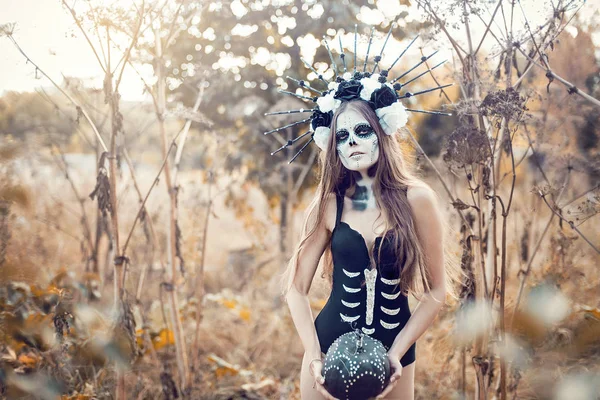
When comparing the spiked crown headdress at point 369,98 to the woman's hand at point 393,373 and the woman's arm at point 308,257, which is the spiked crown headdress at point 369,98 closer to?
the woman's arm at point 308,257

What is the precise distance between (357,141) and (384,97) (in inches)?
8.5

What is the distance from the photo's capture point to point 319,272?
2.60 m

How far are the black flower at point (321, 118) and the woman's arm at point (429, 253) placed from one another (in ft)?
1.56

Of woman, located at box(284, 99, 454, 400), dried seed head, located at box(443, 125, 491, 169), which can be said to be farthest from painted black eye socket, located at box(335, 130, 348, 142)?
dried seed head, located at box(443, 125, 491, 169)

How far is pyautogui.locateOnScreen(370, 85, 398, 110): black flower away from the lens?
2.10 metres

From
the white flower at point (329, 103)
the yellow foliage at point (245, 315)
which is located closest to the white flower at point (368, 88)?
the white flower at point (329, 103)

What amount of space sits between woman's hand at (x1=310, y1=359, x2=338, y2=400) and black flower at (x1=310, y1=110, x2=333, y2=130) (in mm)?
977

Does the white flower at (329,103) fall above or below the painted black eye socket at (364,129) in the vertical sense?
above

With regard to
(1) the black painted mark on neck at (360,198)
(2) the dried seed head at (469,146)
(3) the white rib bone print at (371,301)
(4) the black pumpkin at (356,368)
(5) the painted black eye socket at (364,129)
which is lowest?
(4) the black pumpkin at (356,368)

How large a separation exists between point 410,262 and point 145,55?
222 centimetres

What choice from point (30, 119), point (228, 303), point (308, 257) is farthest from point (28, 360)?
point (30, 119)

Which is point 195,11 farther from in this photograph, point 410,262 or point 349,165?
point 410,262

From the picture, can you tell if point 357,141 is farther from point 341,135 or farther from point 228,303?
point 228,303

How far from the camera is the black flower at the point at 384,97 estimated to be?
2102mm
